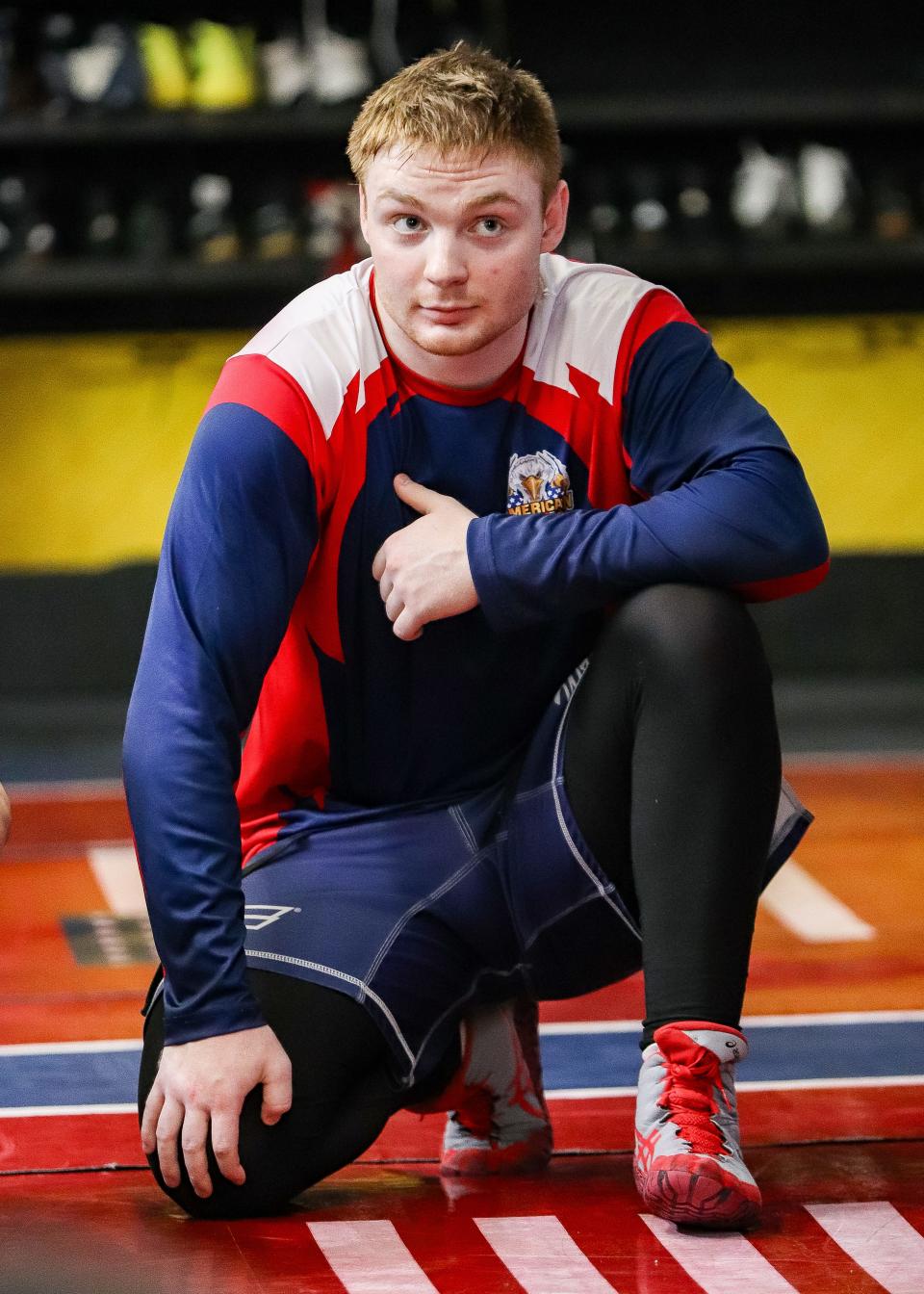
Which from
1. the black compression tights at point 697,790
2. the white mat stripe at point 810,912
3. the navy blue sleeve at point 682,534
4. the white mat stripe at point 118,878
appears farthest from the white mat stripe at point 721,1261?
the white mat stripe at point 118,878

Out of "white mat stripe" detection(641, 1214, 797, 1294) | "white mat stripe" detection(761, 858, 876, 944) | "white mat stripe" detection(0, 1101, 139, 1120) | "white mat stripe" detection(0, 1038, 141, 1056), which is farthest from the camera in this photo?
"white mat stripe" detection(761, 858, 876, 944)

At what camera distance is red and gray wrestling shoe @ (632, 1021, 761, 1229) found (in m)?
1.45

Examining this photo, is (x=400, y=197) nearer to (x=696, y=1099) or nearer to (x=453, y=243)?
(x=453, y=243)

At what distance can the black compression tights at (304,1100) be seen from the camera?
151cm

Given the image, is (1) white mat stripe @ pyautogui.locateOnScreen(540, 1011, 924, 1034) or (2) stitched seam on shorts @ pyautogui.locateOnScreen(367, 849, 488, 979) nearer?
(2) stitched seam on shorts @ pyautogui.locateOnScreen(367, 849, 488, 979)

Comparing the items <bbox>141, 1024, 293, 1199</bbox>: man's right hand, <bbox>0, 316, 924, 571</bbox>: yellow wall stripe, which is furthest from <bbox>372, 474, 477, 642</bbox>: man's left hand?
<bbox>0, 316, 924, 571</bbox>: yellow wall stripe

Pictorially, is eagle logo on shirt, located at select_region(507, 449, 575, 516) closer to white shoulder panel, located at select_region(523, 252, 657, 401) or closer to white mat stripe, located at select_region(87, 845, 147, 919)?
white shoulder panel, located at select_region(523, 252, 657, 401)

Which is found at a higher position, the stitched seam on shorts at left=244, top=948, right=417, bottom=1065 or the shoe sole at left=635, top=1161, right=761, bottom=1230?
the stitched seam on shorts at left=244, top=948, right=417, bottom=1065

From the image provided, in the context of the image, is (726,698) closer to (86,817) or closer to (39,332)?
(86,817)

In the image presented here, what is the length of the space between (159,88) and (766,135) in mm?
1606

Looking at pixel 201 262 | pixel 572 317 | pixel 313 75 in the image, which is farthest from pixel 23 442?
pixel 572 317

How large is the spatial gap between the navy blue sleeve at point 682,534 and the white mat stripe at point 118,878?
1322 mm

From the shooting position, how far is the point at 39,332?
523cm

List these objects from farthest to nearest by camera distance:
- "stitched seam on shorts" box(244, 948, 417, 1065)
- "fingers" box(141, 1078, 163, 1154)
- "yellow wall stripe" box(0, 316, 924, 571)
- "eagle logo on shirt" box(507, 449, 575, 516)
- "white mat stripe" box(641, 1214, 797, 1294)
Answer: "yellow wall stripe" box(0, 316, 924, 571)
"eagle logo on shirt" box(507, 449, 575, 516)
"stitched seam on shorts" box(244, 948, 417, 1065)
"fingers" box(141, 1078, 163, 1154)
"white mat stripe" box(641, 1214, 797, 1294)
